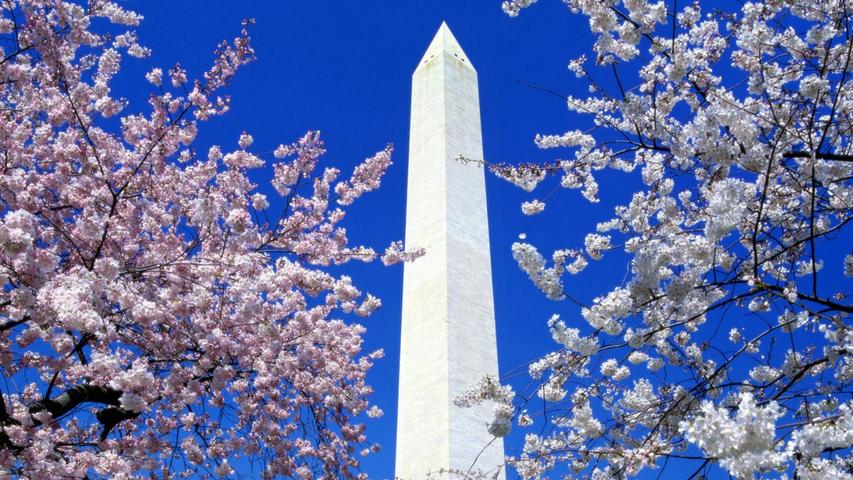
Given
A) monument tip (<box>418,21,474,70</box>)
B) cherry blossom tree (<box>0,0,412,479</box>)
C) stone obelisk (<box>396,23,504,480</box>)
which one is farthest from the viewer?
monument tip (<box>418,21,474,70</box>)

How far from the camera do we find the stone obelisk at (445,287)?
8484 mm

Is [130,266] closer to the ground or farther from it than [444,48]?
closer to the ground

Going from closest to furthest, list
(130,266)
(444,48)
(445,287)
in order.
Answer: (130,266) < (445,287) < (444,48)

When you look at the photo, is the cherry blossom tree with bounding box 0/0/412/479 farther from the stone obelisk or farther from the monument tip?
the monument tip

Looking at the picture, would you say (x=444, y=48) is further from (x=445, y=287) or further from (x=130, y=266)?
(x=130, y=266)

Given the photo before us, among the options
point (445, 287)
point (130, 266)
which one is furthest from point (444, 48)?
point (130, 266)

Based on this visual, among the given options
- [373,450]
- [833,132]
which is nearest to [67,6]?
[833,132]

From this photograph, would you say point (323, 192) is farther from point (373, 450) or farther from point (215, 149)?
point (373, 450)

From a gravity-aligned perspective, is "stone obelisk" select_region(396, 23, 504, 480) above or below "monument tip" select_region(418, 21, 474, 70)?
below

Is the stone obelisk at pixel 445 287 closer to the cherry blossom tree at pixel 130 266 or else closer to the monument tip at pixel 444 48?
the monument tip at pixel 444 48

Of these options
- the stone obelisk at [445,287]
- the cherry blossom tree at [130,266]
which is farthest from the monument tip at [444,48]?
the cherry blossom tree at [130,266]

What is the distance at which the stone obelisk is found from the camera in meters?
8.48

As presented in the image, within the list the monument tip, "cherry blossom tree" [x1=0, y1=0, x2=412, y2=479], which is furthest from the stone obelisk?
"cherry blossom tree" [x1=0, y1=0, x2=412, y2=479]

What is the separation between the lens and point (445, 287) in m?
9.30
